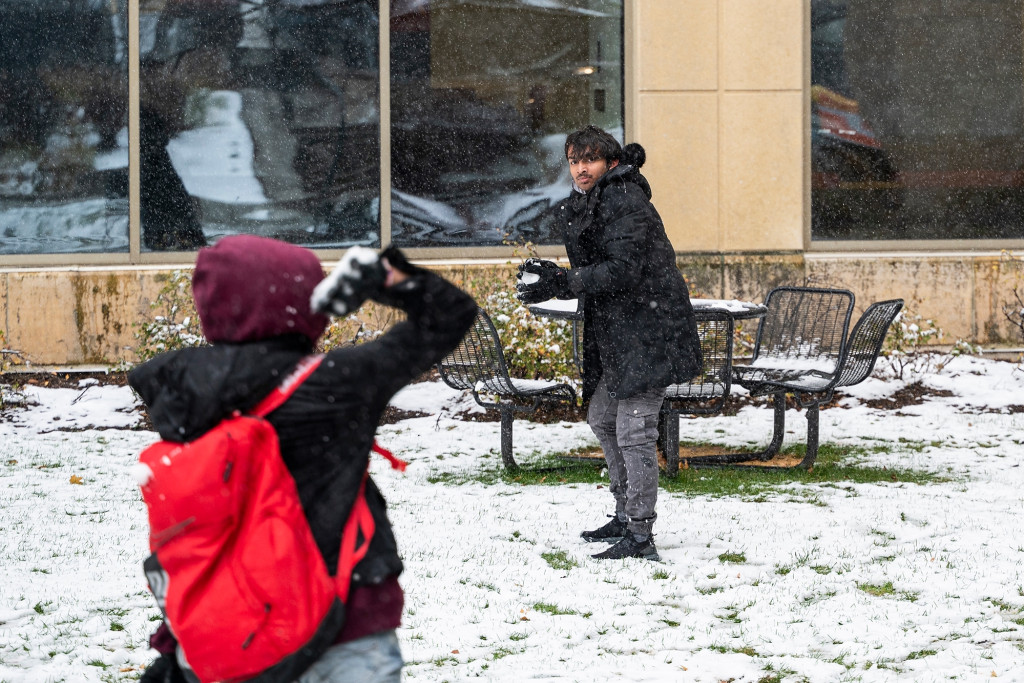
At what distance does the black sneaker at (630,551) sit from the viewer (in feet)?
16.1

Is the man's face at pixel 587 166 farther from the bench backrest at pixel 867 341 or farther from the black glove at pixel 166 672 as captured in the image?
the black glove at pixel 166 672

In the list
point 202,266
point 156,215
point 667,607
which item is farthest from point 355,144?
point 202,266

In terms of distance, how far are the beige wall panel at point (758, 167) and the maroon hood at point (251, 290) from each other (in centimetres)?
794

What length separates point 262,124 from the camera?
9820 mm

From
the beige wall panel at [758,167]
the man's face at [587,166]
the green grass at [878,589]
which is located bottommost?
the green grass at [878,589]

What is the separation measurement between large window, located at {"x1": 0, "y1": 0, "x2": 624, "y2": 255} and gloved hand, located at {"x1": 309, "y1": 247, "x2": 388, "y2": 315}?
8.04 meters

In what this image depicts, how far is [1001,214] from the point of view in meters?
10.4

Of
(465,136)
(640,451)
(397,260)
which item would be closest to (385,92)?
(465,136)

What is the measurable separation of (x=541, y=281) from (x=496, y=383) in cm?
201

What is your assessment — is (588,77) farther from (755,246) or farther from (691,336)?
(691,336)

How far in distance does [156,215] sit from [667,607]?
6.77m

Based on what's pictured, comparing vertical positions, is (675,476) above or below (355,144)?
below

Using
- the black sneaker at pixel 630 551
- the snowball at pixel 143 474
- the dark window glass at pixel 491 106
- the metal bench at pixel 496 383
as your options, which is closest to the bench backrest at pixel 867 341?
the metal bench at pixel 496 383

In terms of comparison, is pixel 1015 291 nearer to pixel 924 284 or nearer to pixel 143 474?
pixel 924 284
